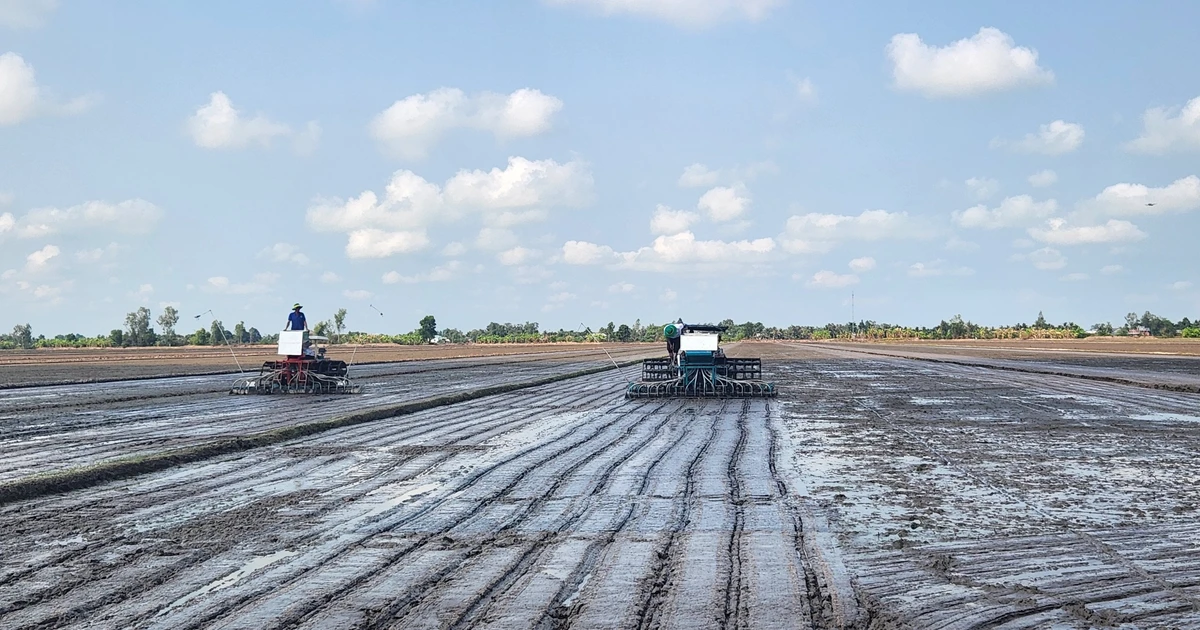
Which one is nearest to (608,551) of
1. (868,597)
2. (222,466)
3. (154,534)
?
(868,597)

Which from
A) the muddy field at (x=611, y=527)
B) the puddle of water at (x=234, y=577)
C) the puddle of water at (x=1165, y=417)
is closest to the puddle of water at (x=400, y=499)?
the muddy field at (x=611, y=527)

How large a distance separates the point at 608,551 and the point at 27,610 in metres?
3.58

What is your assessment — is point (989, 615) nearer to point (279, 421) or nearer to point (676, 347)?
point (279, 421)

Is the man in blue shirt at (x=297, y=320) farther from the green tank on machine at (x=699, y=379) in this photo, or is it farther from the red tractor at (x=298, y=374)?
the green tank on machine at (x=699, y=379)

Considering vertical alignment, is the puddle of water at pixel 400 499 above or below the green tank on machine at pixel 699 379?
below

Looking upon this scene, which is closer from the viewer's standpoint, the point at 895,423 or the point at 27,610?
the point at 27,610

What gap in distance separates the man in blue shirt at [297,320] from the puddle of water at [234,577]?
68.2ft

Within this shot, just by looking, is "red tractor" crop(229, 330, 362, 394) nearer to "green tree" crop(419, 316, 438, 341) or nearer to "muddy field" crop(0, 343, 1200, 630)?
"muddy field" crop(0, 343, 1200, 630)

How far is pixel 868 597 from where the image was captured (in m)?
6.08

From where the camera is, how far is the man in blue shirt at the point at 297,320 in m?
27.3

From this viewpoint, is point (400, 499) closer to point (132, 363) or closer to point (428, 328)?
point (132, 363)

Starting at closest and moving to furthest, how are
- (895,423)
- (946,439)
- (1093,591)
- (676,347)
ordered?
(1093,591) → (946,439) → (895,423) → (676,347)

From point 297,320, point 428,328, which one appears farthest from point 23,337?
point 297,320

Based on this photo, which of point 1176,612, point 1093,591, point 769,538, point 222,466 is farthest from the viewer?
point 222,466
